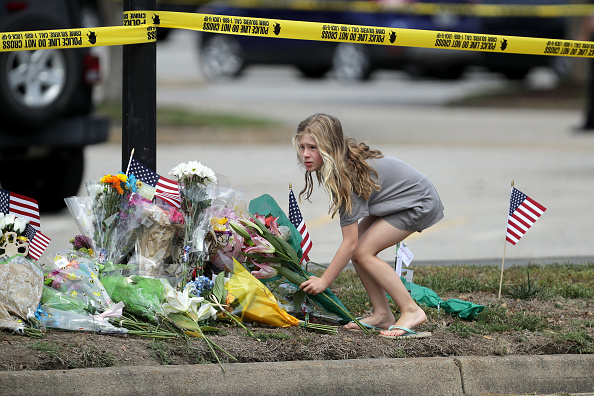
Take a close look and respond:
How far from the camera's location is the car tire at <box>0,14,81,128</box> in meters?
7.46

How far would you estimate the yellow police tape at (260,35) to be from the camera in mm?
5109

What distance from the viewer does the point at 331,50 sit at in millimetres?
20109

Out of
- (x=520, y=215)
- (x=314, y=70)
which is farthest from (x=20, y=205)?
(x=314, y=70)

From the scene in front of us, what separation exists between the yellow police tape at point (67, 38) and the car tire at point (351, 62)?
581 inches

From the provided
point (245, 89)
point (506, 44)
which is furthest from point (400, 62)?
point (506, 44)

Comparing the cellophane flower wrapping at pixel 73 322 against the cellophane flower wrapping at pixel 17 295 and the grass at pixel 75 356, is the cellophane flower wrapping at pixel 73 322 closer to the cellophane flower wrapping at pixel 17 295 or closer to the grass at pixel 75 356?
the cellophane flower wrapping at pixel 17 295

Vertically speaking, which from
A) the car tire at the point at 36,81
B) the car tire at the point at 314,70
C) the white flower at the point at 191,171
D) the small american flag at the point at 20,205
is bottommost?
the small american flag at the point at 20,205

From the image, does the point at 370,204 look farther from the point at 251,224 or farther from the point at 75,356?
the point at 75,356

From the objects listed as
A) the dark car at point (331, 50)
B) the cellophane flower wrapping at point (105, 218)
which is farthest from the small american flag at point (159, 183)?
the dark car at point (331, 50)

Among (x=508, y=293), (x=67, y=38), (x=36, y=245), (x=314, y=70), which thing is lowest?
(x=508, y=293)

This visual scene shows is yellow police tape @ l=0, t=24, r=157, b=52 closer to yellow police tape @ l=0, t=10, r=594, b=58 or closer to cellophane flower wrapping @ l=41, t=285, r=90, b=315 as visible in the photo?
yellow police tape @ l=0, t=10, r=594, b=58

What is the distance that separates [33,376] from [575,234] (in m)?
5.73

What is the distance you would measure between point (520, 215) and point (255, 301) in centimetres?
180

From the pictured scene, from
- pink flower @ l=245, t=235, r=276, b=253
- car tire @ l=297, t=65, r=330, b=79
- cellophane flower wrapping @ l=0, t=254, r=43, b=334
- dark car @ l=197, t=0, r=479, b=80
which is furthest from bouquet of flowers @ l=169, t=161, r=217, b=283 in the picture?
car tire @ l=297, t=65, r=330, b=79
